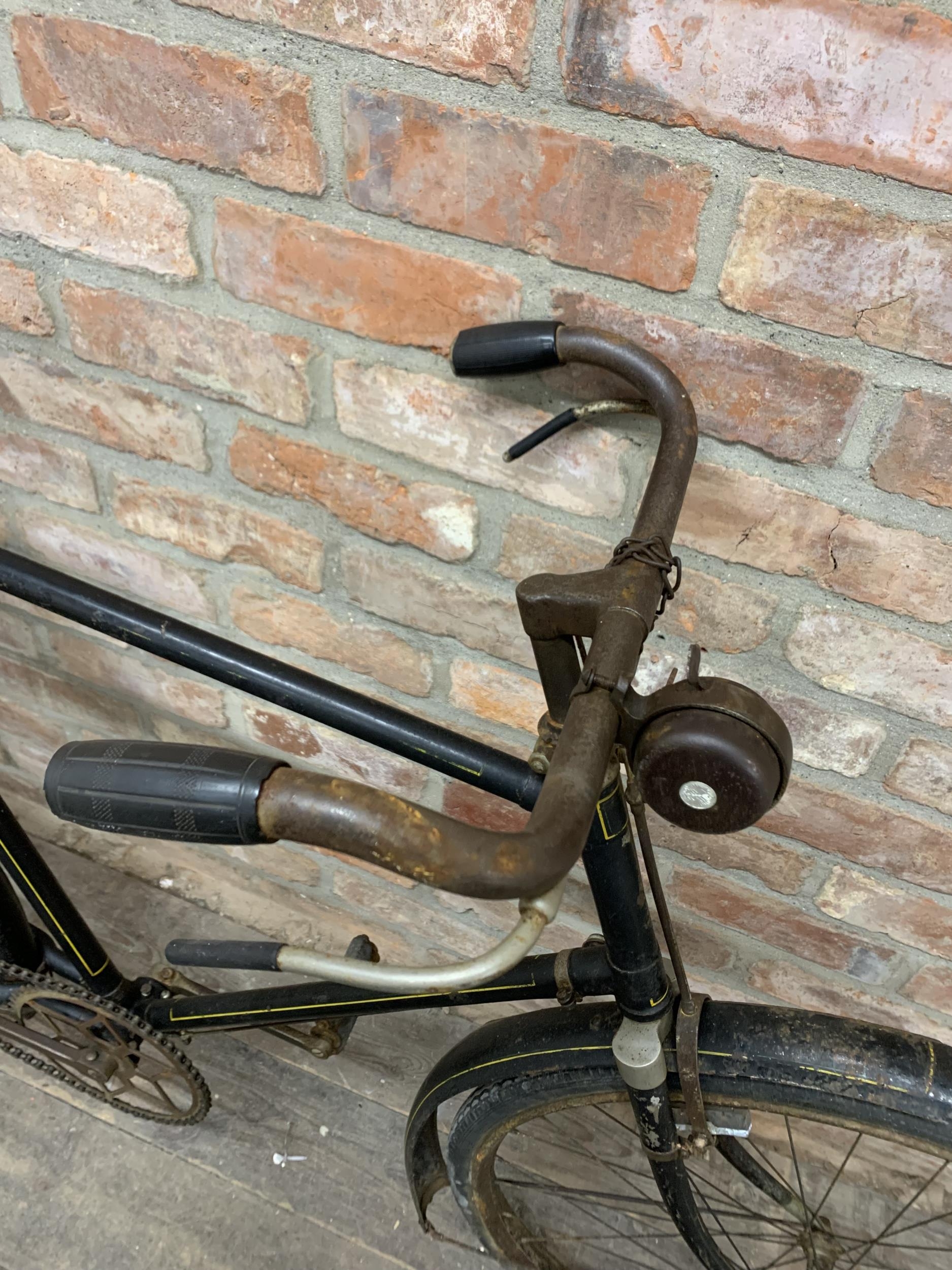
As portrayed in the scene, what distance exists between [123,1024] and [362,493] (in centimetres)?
59


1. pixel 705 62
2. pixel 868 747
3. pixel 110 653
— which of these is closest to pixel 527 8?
pixel 705 62

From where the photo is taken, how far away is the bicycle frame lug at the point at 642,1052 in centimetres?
67

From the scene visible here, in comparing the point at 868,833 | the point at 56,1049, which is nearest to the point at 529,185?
the point at 868,833

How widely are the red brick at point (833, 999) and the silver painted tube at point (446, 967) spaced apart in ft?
2.08

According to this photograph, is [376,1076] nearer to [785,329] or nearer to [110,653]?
[110,653]

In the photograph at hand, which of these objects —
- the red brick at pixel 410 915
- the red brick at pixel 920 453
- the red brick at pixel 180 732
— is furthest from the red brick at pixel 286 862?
the red brick at pixel 920 453

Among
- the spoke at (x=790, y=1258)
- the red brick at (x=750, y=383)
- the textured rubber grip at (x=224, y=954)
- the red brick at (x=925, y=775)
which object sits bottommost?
the spoke at (x=790, y=1258)

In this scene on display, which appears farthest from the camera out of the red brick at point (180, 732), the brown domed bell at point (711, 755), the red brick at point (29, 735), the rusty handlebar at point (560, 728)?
the red brick at point (29, 735)

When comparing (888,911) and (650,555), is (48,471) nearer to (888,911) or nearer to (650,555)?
(650,555)

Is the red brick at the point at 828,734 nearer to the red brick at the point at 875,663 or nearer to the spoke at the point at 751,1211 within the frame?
the red brick at the point at 875,663

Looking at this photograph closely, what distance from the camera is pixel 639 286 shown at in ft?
2.01

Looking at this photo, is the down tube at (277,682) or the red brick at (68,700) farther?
the red brick at (68,700)

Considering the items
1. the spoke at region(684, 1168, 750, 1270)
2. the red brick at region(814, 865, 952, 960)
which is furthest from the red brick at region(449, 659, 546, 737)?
the spoke at region(684, 1168, 750, 1270)

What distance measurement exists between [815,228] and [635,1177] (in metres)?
1.01
